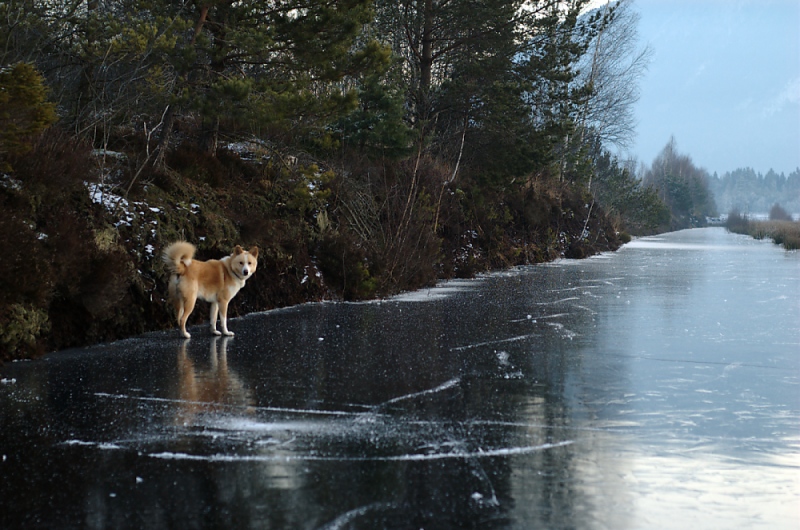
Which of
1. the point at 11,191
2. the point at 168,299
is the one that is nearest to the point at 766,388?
the point at 168,299

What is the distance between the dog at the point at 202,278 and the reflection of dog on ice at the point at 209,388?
1225mm

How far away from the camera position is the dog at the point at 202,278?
10.3 m

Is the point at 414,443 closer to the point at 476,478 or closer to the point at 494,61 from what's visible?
the point at 476,478

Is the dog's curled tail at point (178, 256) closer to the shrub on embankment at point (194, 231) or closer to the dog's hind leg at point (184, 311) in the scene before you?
the dog's hind leg at point (184, 311)

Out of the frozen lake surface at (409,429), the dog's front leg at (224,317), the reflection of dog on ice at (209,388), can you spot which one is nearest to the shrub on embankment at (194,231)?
the frozen lake surface at (409,429)

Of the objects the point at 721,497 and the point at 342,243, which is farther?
the point at 342,243

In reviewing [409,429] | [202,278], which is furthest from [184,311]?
[409,429]

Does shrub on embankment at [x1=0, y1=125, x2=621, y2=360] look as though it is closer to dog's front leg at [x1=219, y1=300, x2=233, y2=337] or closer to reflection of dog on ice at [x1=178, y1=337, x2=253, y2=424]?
dog's front leg at [x1=219, y1=300, x2=233, y2=337]

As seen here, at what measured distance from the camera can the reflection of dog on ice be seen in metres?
7.02

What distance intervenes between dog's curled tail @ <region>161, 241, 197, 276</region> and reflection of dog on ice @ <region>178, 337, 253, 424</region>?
1228 millimetres

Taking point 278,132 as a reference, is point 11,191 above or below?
below

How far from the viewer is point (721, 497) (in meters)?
4.87

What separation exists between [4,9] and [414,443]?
9170 millimetres

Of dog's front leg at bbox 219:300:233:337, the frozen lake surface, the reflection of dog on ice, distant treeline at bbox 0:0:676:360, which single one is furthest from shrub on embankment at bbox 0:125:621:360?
the reflection of dog on ice
